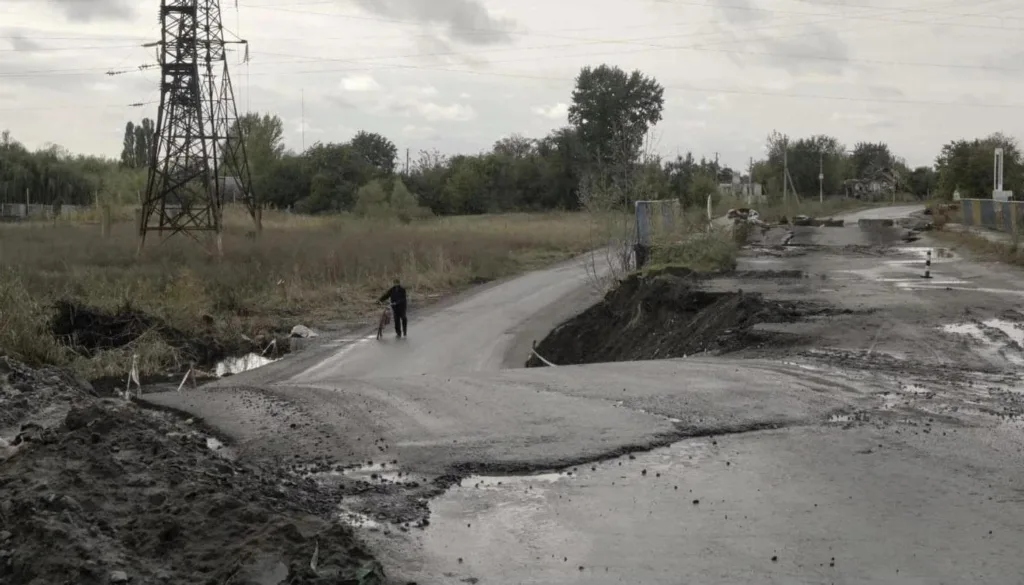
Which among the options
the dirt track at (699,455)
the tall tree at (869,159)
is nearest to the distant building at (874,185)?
the tall tree at (869,159)

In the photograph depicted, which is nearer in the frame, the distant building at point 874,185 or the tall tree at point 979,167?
the tall tree at point 979,167

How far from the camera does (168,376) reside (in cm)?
1795

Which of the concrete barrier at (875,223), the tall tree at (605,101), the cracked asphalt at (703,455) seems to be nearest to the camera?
the cracked asphalt at (703,455)

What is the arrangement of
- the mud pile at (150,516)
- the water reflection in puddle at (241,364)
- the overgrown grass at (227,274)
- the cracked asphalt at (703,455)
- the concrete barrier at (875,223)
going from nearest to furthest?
the mud pile at (150,516)
the cracked asphalt at (703,455)
the overgrown grass at (227,274)
the water reflection in puddle at (241,364)
the concrete barrier at (875,223)

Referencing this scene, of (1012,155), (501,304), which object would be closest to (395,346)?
(501,304)

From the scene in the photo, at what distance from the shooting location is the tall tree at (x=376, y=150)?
94.4 metres

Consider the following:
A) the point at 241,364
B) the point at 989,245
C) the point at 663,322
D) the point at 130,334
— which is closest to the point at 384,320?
the point at 241,364

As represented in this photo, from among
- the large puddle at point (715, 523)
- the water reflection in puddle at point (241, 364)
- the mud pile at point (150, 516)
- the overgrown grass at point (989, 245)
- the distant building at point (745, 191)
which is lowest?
the water reflection in puddle at point (241, 364)

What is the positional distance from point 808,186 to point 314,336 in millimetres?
80080

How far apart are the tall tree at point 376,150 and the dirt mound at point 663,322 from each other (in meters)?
72.3

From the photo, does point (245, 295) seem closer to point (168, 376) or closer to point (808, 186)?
point (168, 376)

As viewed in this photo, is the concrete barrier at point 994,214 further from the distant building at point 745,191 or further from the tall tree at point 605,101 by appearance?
the tall tree at point 605,101

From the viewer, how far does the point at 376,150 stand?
95.1 metres

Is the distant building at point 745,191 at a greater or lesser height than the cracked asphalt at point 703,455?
greater
